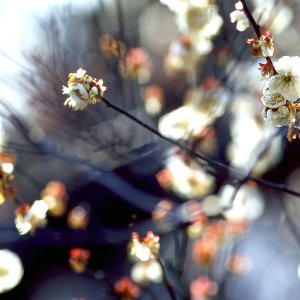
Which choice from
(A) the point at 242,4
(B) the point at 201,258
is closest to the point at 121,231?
(B) the point at 201,258

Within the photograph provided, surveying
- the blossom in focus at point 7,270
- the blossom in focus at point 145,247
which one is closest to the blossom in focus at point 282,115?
the blossom in focus at point 145,247

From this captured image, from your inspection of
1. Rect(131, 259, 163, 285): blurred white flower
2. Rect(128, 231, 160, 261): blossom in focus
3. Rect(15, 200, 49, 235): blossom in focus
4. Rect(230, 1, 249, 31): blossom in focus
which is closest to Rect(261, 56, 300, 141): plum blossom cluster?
Rect(230, 1, 249, 31): blossom in focus

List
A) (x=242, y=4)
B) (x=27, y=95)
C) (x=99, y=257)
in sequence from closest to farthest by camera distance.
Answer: (x=242, y=4)
(x=27, y=95)
(x=99, y=257)

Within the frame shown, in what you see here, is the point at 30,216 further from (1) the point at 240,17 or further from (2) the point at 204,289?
(1) the point at 240,17

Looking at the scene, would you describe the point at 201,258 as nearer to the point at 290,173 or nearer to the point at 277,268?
the point at 277,268

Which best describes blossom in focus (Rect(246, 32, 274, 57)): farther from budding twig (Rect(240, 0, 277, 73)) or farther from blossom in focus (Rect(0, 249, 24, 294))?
blossom in focus (Rect(0, 249, 24, 294))

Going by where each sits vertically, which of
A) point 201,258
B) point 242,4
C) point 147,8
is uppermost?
point 147,8
